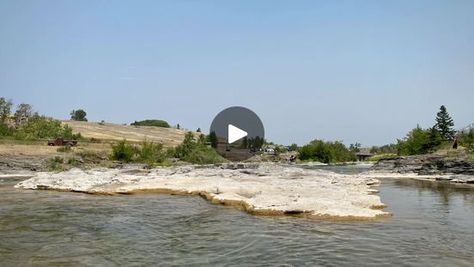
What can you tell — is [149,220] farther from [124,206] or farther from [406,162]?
[406,162]

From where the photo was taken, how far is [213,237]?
13844mm

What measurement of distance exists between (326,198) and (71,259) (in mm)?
12843

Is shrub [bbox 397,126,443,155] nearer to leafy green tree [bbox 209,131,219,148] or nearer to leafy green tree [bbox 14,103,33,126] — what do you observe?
leafy green tree [bbox 209,131,219,148]

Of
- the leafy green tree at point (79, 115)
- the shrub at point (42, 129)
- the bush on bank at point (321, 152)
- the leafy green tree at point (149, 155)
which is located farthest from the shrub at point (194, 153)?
the leafy green tree at point (79, 115)

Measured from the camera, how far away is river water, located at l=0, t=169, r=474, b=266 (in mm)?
11023

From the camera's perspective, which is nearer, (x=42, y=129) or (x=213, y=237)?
(x=213, y=237)

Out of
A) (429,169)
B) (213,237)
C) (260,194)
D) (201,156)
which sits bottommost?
(213,237)

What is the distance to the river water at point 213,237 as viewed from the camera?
1102cm

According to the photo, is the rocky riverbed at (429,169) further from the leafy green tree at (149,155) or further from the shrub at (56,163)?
the shrub at (56,163)

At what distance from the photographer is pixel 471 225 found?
16.8 meters

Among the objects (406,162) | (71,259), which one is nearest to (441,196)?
(71,259)

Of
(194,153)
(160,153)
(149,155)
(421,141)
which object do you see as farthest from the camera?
(421,141)

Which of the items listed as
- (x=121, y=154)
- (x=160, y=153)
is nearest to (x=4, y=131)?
(x=121, y=154)

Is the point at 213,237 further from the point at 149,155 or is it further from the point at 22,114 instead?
the point at 22,114
